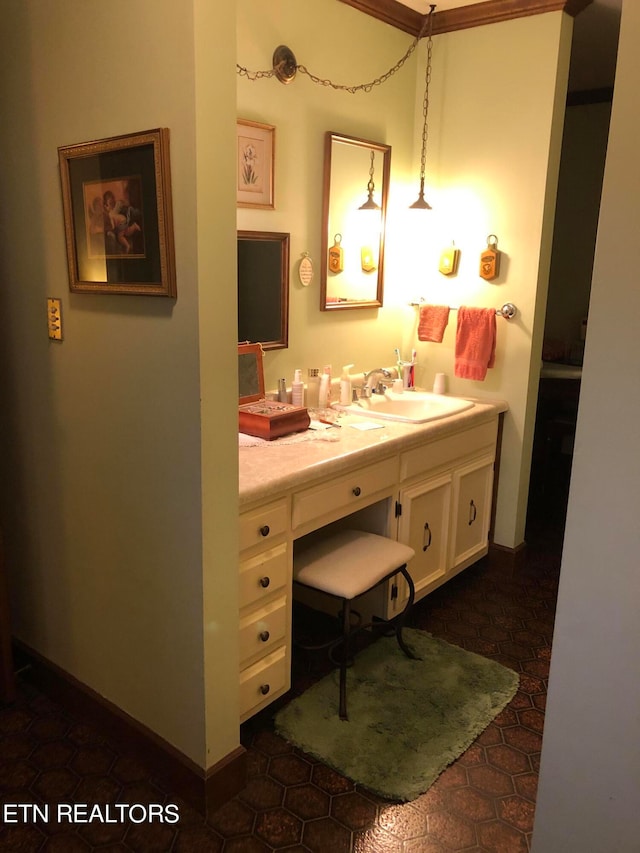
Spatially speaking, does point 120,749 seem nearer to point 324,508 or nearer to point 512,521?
point 324,508

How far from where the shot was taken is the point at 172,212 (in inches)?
58.3

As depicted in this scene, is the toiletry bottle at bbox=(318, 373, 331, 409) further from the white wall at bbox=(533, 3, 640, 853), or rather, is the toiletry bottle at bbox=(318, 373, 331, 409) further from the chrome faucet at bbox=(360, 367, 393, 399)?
the white wall at bbox=(533, 3, 640, 853)

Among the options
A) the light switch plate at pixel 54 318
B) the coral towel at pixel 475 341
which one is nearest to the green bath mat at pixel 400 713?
the coral towel at pixel 475 341

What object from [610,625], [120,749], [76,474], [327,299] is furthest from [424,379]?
[610,625]

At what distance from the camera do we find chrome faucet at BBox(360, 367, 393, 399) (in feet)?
9.91

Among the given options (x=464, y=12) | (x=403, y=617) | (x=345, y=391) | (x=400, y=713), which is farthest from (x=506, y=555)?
(x=464, y=12)

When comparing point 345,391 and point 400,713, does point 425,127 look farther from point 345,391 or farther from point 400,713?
point 400,713

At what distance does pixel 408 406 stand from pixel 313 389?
1.63 feet

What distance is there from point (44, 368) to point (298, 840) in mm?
1432

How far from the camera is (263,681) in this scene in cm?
200

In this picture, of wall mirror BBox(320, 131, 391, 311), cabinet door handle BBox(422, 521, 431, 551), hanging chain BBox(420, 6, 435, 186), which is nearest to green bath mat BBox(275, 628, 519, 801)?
cabinet door handle BBox(422, 521, 431, 551)

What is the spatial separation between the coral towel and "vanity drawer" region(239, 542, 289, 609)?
1485 millimetres

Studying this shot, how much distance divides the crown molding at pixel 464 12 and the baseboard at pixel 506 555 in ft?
7.46

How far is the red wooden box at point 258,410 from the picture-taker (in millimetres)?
2312
